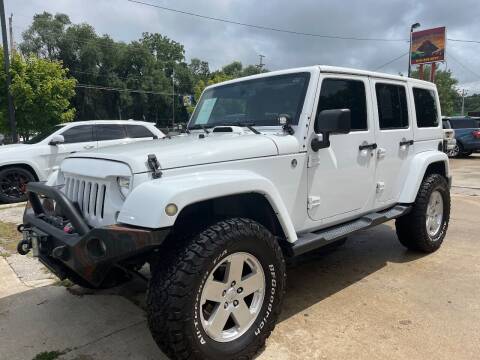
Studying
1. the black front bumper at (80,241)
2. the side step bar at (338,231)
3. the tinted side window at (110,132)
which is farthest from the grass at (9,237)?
the side step bar at (338,231)

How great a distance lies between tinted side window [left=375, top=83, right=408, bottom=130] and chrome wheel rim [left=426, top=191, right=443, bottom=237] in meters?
1.02

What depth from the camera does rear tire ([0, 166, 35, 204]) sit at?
314 inches

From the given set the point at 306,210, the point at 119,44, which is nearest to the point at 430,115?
the point at 306,210

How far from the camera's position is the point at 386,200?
4.21m

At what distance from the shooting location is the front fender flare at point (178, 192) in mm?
2170

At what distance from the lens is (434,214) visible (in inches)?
191

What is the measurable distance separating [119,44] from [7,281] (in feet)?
148

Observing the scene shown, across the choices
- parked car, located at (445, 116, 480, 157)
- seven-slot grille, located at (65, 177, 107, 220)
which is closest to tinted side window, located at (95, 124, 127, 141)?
seven-slot grille, located at (65, 177, 107, 220)

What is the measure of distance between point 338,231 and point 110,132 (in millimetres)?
6744

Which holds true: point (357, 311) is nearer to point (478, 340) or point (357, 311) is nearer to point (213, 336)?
point (478, 340)

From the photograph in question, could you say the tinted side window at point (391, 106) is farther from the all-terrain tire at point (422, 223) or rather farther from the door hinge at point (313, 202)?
the door hinge at point (313, 202)

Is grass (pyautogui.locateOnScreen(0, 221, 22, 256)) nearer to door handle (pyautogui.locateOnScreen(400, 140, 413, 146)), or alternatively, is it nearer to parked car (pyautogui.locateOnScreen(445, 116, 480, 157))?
door handle (pyautogui.locateOnScreen(400, 140, 413, 146))

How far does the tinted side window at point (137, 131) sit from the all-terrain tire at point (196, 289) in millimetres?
7147

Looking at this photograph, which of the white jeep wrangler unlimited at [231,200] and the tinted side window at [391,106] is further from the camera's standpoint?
the tinted side window at [391,106]
